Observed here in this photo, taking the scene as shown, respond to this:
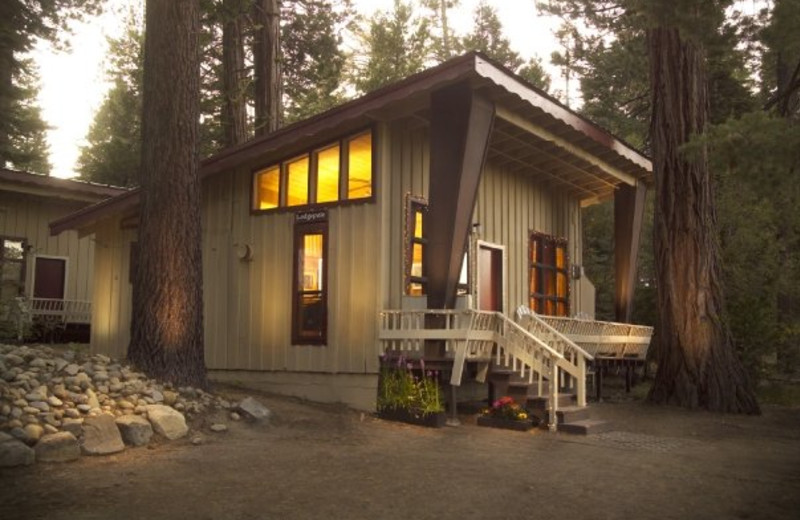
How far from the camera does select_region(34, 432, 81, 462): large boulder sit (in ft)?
21.8

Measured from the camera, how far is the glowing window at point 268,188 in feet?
42.5

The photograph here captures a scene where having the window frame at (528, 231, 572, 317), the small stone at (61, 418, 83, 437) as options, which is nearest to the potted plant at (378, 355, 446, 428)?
the small stone at (61, 418, 83, 437)

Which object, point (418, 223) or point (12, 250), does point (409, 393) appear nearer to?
point (418, 223)

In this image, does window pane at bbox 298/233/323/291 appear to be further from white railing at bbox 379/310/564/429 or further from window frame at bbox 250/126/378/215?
white railing at bbox 379/310/564/429

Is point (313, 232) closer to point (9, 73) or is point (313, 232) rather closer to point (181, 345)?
point (181, 345)

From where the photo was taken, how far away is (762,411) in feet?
44.2

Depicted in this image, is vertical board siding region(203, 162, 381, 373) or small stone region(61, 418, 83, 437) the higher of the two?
vertical board siding region(203, 162, 381, 373)

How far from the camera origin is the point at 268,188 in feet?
43.0

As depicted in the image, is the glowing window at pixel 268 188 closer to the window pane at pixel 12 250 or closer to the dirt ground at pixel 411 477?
the dirt ground at pixel 411 477

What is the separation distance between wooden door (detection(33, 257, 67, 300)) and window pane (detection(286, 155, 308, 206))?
34.8 ft

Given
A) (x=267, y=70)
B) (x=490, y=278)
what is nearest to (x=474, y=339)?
(x=490, y=278)

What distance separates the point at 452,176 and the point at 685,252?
6127mm

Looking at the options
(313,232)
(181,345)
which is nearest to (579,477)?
(181,345)

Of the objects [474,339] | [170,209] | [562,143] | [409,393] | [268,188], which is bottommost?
[409,393]
